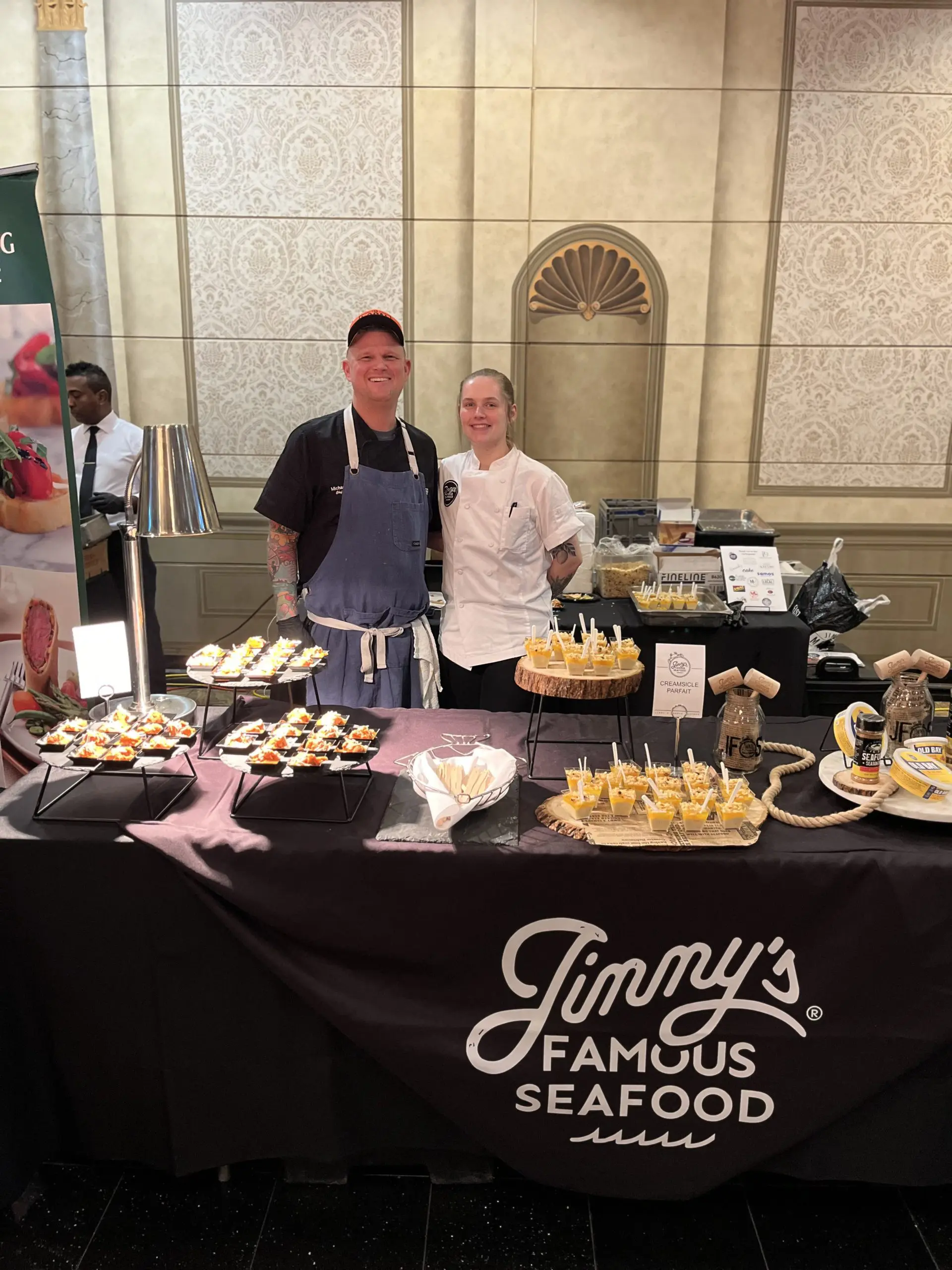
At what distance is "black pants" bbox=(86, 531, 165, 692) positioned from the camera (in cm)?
383

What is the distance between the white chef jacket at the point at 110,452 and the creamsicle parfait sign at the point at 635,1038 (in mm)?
3016

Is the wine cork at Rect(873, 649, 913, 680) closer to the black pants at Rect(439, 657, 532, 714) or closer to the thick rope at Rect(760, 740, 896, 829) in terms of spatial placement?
the thick rope at Rect(760, 740, 896, 829)

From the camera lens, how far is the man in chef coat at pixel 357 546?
8.33 ft

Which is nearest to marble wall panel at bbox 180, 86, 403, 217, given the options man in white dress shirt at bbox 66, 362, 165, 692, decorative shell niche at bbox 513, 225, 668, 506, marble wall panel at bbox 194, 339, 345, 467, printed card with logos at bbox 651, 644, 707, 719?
marble wall panel at bbox 194, 339, 345, 467

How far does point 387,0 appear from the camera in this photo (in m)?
4.23

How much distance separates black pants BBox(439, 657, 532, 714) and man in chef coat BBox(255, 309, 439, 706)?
0.27 feet

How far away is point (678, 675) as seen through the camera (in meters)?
2.27

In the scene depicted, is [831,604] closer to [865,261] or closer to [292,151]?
[865,261]

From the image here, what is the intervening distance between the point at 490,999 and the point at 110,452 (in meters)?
3.08

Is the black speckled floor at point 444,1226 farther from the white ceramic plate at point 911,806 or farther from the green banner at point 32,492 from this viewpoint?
the green banner at point 32,492

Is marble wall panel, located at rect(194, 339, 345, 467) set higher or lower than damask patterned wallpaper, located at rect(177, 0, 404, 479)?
lower

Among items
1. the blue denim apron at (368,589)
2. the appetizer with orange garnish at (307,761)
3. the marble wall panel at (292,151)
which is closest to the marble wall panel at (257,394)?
the marble wall panel at (292,151)

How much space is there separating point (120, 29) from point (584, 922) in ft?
14.5

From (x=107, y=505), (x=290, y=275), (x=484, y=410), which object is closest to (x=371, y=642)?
(x=484, y=410)
